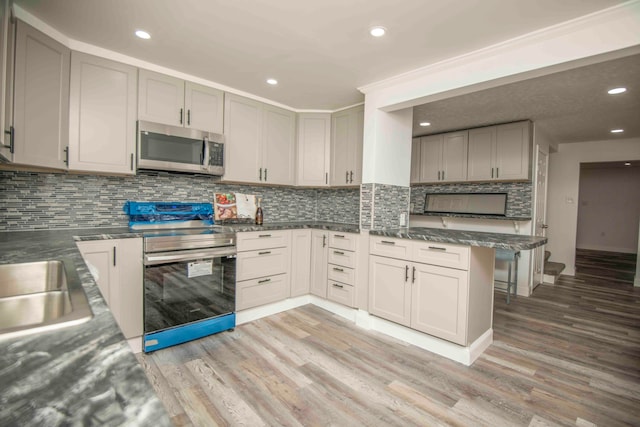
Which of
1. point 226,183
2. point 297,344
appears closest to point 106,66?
point 226,183

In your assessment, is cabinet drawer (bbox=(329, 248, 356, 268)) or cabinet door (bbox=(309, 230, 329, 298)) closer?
cabinet drawer (bbox=(329, 248, 356, 268))

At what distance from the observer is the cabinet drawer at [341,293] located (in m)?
3.14

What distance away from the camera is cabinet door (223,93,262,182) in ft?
10.3

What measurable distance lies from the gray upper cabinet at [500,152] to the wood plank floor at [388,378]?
77.8 inches

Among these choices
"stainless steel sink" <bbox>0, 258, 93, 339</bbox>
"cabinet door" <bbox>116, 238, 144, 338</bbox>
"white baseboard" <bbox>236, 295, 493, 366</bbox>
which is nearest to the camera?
"stainless steel sink" <bbox>0, 258, 93, 339</bbox>

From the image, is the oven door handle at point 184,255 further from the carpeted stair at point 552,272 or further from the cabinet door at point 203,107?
the carpeted stair at point 552,272

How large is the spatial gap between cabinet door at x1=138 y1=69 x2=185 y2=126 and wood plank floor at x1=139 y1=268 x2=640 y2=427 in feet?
6.43

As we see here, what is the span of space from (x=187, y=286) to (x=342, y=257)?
1.51 metres

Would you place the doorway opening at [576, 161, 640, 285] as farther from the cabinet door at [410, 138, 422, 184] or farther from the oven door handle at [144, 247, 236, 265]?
the oven door handle at [144, 247, 236, 265]

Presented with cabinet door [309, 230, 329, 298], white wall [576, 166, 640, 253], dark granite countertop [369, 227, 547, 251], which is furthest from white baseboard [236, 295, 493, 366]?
white wall [576, 166, 640, 253]

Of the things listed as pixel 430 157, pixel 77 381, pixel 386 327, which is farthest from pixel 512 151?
pixel 77 381

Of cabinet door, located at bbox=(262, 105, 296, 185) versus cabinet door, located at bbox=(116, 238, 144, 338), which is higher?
cabinet door, located at bbox=(262, 105, 296, 185)

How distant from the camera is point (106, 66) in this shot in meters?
2.43

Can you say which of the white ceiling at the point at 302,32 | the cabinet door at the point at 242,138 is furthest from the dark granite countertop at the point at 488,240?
the cabinet door at the point at 242,138
